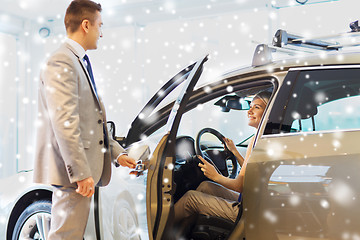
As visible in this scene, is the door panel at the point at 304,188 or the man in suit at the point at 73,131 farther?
the man in suit at the point at 73,131

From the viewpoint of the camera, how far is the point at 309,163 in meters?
1.67

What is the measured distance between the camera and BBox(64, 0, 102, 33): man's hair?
1.94m

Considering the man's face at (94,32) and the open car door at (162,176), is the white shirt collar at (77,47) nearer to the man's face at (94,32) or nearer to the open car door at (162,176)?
the man's face at (94,32)

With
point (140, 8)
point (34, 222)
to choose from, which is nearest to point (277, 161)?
point (34, 222)

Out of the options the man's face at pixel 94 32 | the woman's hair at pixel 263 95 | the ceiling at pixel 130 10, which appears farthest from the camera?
the ceiling at pixel 130 10

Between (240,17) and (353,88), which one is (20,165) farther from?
(353,88)

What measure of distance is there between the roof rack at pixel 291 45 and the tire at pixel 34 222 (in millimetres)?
1518

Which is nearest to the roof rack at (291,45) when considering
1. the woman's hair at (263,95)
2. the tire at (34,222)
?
the woman's hair at (263,95)

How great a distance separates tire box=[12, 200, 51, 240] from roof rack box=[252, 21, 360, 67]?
1518 mm

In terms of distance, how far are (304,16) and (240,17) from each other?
1.01m

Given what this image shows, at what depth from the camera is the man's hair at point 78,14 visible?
1.94 meters

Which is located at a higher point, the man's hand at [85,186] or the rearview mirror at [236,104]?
the rearview mirror at [236,104]

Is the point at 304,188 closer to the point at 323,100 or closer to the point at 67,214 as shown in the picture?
A: the point at 323,100

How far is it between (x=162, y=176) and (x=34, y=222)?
1.27 metres
